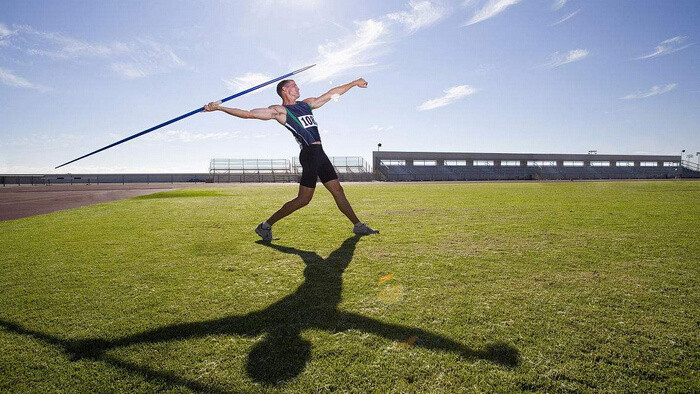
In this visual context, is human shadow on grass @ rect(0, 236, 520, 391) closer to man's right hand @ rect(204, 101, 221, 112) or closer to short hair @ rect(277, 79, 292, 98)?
man's right hand @ rect(204, 101, 221, 112)

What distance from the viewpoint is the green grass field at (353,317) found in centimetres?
158

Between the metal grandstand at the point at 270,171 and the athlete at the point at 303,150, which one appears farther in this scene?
the metal grandstand at the point at 270,171

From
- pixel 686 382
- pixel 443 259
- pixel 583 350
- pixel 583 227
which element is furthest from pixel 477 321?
pixel 583 227

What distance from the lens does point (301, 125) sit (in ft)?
16.5

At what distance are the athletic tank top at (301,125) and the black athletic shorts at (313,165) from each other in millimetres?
110

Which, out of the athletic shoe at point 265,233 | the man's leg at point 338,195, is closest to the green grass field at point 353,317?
the athletic shoe at point 265,233

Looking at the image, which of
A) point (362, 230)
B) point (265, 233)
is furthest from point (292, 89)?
point (362, 230)

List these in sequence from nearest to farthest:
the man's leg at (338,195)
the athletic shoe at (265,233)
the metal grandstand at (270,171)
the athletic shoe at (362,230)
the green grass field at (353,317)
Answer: the green grass field at (353,317), the athletic shoe at (265,233), the man's leg at (338,195), the athletic shoe at (362,230), the metal grandstand at (270,171)

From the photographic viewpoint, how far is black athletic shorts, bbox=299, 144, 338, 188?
4.96 meters

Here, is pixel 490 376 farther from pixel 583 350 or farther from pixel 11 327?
pixel 11 327

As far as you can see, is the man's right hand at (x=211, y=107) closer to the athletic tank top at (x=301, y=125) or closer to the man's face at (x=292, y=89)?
the athletic tank top at (x=301, y=125)

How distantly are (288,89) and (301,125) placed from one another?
2.09 ft

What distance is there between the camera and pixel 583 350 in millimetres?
1778

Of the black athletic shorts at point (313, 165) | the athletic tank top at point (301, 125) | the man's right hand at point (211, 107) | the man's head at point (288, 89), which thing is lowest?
the black athletic shorts at point (313, 165)
